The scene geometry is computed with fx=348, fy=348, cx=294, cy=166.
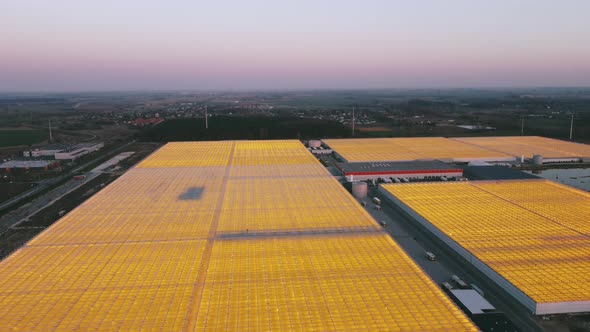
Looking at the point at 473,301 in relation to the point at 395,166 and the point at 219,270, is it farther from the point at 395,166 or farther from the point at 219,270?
the point at 395,166

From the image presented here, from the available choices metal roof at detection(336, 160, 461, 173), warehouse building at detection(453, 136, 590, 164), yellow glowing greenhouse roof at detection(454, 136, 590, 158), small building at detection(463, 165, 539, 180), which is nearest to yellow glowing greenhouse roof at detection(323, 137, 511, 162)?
metal roof at detection(336, 160, 461, 173)

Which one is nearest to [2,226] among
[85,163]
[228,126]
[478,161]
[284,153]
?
[85,163]

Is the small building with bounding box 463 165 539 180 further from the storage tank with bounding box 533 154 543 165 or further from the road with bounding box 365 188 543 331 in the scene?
the road with bounding box 365 188 543 331

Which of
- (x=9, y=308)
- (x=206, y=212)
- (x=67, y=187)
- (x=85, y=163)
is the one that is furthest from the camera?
(x=85, y=163)

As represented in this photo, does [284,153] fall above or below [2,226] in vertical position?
above

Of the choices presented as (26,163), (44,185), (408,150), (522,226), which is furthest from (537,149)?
(26,163)

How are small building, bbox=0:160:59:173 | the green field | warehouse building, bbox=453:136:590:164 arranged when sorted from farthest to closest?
the green field, warehouse building, bbox=453:136:590:164, small building, bbox=0:160:59:173

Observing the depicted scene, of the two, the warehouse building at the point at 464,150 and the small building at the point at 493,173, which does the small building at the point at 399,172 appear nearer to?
the small building at the point at 493,173

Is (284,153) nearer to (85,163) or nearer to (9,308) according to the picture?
(85,163)
